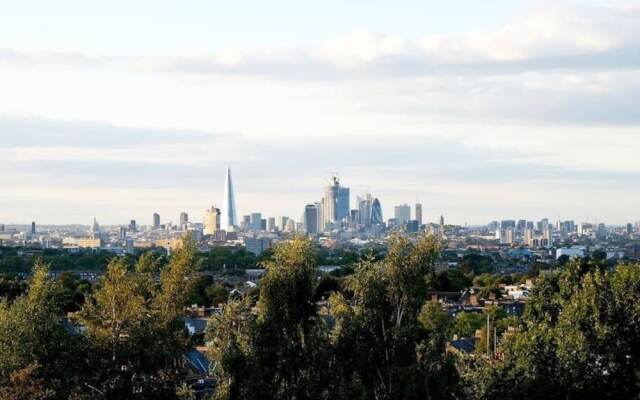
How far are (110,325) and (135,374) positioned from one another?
4.90ft

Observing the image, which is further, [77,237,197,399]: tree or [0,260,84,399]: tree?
[77,237,197,399]: tree

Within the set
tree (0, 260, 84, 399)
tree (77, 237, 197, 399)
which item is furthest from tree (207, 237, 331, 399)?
tree (0, 260, 84, 399)

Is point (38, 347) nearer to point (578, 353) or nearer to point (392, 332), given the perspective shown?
point (392, 332)

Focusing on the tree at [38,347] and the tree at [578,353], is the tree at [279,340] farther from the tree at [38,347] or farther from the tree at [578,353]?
the tree at [578,353]

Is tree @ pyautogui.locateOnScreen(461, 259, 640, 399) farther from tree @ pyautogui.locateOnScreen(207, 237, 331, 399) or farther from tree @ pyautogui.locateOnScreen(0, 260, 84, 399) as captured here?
tree @ pyautogui.locateOnScreen(0, 260, 84, 399)

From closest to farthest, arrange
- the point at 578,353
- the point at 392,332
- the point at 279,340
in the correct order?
the point at 279,340, the point at 392,332, the point at 578,353

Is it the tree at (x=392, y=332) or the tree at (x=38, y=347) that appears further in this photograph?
the tree at (x=38, y=347)

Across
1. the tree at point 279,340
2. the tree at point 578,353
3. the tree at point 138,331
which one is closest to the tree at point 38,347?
the tree at point 138,331

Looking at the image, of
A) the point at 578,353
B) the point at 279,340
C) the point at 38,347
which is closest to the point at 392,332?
the point at 279,340

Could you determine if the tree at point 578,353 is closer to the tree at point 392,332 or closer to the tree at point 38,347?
the tree at point 392,332

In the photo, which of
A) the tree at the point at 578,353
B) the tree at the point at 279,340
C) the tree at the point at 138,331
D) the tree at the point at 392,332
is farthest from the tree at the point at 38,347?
the tree at the point at 578,353

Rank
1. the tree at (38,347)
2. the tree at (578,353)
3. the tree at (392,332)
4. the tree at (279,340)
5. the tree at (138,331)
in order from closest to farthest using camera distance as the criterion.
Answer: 1. the tree at (392,332)
2. the tree at (279,340)
3. the tree at (38,347)
4. the tree at (138,331)
5. the tree at (578,353)

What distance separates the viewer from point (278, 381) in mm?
30172

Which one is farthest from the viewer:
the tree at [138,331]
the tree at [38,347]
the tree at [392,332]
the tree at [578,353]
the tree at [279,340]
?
the tree at [578,353]
